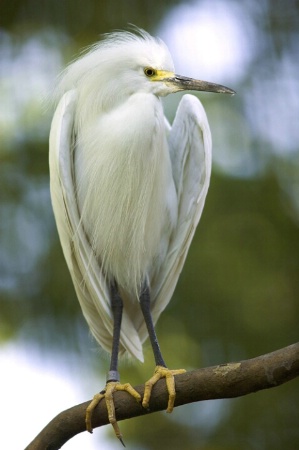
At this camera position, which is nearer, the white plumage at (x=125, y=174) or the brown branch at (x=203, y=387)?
the brown branch at (x=203, y=387)

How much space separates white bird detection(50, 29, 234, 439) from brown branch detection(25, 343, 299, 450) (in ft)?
0.63

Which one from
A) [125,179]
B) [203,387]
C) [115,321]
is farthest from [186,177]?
[203,387]

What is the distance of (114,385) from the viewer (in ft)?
5.99

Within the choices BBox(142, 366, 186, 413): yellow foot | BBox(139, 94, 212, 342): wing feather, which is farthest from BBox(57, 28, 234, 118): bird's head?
BBox(142, 366, 186, 413): yellow foot

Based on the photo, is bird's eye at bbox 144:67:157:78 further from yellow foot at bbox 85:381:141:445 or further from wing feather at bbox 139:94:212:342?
yellow foot at bbox 85:381:141:445

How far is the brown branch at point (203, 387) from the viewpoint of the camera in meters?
1.44

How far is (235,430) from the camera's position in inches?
110

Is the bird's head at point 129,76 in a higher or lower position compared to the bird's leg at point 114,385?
higher

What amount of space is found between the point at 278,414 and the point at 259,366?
1.46m

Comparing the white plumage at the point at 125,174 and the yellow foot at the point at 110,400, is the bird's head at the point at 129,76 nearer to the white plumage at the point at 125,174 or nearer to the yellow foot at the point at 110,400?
the white plumage at the point at 125,174

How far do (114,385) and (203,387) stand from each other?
1.14ft

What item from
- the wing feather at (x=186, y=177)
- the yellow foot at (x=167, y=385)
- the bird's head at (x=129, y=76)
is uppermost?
the bird's head at (x=129, y=76)

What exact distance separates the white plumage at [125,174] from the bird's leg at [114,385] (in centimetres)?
3

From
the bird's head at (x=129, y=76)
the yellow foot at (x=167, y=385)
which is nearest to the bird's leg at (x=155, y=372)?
the yellow foot at (x=167, y=385)
